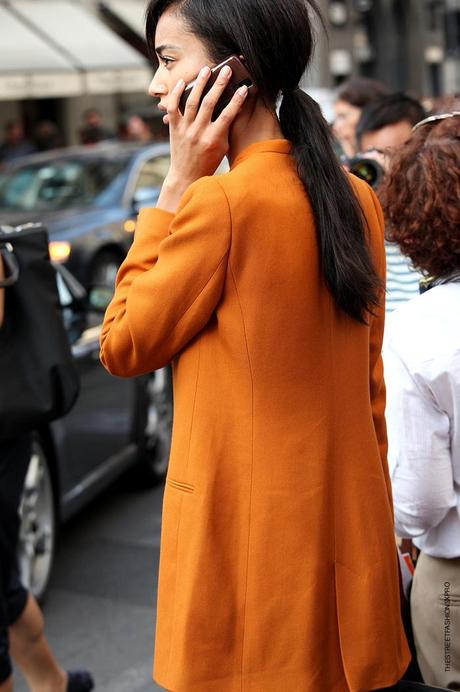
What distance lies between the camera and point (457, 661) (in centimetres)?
227

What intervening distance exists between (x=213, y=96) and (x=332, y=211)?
0.91 feet

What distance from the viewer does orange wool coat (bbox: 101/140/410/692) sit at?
193 centimetres

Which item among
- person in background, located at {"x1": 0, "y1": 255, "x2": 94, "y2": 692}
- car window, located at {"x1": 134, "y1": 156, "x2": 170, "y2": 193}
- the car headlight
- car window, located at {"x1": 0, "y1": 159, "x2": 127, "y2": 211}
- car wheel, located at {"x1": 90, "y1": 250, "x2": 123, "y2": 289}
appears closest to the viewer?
person in background, located at {"x1": 0, "y1": 255, "x2": 94, "y2": 692}

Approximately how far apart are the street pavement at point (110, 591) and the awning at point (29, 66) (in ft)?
44.2

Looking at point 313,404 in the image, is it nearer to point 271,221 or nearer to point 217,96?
point 271,221

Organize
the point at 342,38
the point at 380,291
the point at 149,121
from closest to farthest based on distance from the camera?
1. the point at 380,291
2. the point at 149,121
3. the point at 342,38

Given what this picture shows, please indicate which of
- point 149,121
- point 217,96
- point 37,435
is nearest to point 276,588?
point 217,96

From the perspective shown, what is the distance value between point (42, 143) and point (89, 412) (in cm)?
1560

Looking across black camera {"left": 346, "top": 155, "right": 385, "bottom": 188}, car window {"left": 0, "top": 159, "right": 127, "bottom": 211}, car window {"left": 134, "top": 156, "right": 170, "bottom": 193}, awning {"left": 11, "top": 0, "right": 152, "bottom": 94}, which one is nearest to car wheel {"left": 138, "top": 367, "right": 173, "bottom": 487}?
black camera {"left": 346, "top": 155, "right": 385, "bottom": 188}

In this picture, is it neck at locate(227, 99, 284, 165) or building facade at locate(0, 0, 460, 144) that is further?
building facade at locate(0, 0, 460, 144)

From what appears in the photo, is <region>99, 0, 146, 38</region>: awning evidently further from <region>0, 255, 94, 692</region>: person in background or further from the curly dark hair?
the curly dark hair

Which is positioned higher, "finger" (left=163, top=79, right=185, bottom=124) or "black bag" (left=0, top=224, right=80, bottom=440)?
"finger" (left=163, top=79, right=185, bottom=124)

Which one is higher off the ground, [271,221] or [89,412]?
[271,221]

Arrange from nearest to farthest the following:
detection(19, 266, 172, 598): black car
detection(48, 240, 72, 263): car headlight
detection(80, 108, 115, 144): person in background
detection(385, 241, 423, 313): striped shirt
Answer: detection(385, 241, 423, 313): striped shirt < detection(19, 266, 172, 598): black car < detection(48, 240, 72, 263): car headlight < detection(80, 108, 115, 144): person in background
